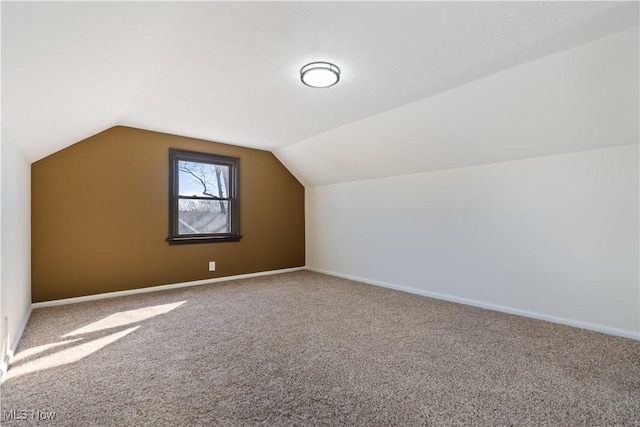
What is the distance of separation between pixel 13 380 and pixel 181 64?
224 centimetres

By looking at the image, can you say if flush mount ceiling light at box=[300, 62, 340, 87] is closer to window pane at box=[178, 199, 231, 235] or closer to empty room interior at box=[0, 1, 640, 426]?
empty room interior at box=[0, 1, 640, 426]

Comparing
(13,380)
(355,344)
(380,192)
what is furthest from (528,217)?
(13,380)

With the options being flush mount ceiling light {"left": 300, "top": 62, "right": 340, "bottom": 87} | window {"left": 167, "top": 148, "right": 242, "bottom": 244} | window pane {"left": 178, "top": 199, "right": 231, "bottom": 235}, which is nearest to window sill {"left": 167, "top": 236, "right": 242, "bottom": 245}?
window {"left": 167, "top": 148, "right": 242, "bottom": 244}

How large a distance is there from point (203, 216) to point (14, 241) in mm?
2259

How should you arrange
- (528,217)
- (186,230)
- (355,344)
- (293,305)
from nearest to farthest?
1. (355,344)
2. (528,217)
3. (293,305)
4. (186,230)

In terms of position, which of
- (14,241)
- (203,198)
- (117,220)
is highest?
(203,198)

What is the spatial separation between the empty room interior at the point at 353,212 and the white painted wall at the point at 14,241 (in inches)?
1.8

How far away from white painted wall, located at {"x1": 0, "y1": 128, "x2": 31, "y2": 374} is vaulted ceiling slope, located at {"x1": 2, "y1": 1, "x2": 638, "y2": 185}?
21 cm

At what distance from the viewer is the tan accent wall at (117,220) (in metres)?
3.22

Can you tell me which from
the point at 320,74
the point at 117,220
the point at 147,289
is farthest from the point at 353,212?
the point at 117,220

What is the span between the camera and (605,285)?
2.55 meters

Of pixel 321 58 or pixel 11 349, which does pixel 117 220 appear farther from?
pixel 321 58

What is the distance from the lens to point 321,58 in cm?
212

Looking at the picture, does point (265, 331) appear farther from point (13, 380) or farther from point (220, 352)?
point (13, 380)
